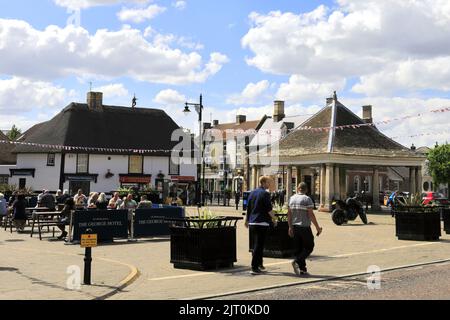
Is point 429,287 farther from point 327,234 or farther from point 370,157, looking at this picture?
point 370,157

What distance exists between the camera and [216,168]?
82188 millimetres

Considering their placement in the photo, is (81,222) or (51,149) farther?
(51,149)

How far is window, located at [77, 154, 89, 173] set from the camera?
162 ft

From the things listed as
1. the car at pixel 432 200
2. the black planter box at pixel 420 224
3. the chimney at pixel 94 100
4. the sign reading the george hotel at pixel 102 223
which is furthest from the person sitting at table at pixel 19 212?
the chimney at pixel 94 100

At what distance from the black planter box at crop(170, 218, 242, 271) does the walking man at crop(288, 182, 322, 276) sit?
1299 millimetres

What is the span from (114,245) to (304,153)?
23091mm

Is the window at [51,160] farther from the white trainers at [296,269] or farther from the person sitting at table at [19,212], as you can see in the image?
the white trainers at [296,269]

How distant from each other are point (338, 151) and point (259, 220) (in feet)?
85.7

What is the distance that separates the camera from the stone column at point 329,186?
3484 centimetres

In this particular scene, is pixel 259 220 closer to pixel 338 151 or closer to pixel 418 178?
pixel 338 151

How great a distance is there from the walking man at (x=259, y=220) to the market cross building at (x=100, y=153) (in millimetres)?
35385

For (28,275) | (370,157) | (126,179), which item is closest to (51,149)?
(126,179)

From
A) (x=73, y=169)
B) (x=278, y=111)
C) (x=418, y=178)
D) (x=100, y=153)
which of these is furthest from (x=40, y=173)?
(x=278, y=111)
